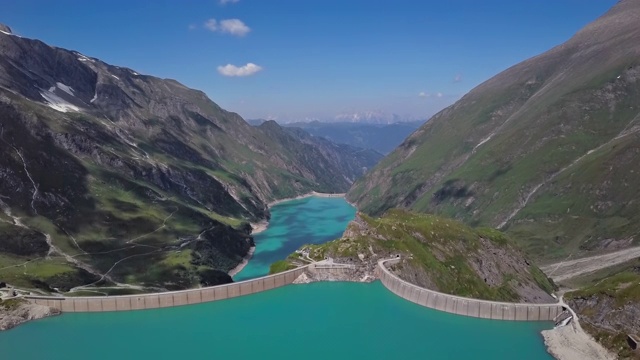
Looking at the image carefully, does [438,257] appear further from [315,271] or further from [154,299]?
[154,299]

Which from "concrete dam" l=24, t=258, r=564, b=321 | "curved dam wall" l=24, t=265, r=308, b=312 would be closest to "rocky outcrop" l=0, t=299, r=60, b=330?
"curved dam wall" l=24, t=265, r=308, b=312

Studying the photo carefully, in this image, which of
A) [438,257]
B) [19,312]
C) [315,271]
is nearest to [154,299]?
[19,312]

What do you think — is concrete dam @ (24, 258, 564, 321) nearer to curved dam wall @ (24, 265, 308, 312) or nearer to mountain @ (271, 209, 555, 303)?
curved dam wall @ (24, 265, 308, 312)

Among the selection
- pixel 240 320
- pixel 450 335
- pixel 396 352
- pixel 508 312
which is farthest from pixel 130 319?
pixel 508 312

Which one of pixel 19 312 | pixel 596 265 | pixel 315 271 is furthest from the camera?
A: pixel 596 265

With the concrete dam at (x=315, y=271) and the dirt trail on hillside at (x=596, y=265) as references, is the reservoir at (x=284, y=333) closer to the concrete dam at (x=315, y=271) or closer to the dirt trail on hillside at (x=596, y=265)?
the concrete dam at (x=315, y=271)

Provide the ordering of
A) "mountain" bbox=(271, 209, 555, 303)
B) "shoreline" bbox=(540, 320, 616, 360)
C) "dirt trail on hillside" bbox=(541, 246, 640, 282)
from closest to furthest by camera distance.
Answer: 1. "shoreline" bbox=(540, 320, 616, 360)
2. "mountain" bbox=(271, 209, 555, 303)
3. "dirt trail on hillside" bbox=(541, 246, 640, 282)
